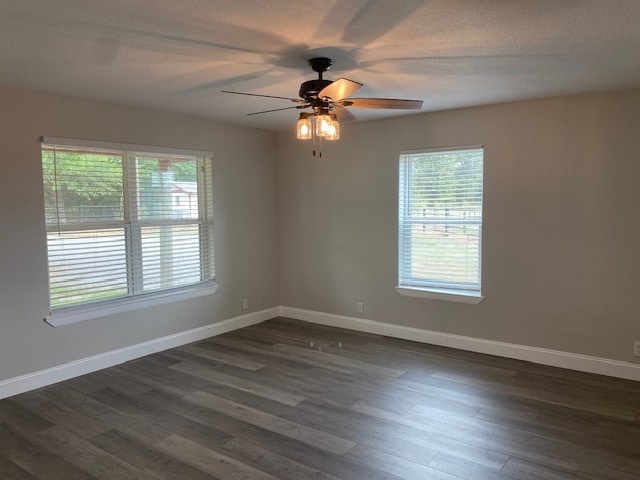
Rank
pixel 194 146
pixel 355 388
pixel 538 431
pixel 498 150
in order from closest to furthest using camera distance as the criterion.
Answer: pixel 538 431, pixel 355 388, pixel 498 150, pixel 194 146

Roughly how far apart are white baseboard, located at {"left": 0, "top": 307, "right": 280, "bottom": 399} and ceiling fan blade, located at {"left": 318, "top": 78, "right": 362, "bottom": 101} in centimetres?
307

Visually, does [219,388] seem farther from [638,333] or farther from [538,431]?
[638,333]

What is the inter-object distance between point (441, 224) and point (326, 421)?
2396 mm

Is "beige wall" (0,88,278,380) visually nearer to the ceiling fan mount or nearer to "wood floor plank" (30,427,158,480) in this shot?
"wood floor plank" (30,427,158,480)

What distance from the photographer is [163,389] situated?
368 cm

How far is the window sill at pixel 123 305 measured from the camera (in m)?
3.86

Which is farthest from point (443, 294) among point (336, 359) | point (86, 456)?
point (86, 456)

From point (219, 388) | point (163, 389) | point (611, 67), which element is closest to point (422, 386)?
point (219, 388)

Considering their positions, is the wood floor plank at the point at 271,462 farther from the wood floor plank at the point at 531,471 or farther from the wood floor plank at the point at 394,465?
the wood floor plank at the point at 531,471

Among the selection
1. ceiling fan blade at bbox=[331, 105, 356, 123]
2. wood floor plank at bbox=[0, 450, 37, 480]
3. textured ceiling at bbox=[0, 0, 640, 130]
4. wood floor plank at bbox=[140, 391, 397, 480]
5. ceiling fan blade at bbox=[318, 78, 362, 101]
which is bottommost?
wood floor plank at bbox=[0, 450, 37, 480]

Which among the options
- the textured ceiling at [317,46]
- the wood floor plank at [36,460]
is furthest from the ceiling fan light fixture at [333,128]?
the wood floor plank at [36,460]

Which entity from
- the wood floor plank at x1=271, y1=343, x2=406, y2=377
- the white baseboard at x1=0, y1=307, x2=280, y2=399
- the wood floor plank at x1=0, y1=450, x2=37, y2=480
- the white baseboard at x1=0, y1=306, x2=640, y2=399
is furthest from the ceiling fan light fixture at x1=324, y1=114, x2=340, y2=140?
the white baseboard at x1=0, y1=307, x2=280, y2=399

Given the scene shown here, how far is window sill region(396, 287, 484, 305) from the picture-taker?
4.48m

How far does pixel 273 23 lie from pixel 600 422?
10.5 ft
